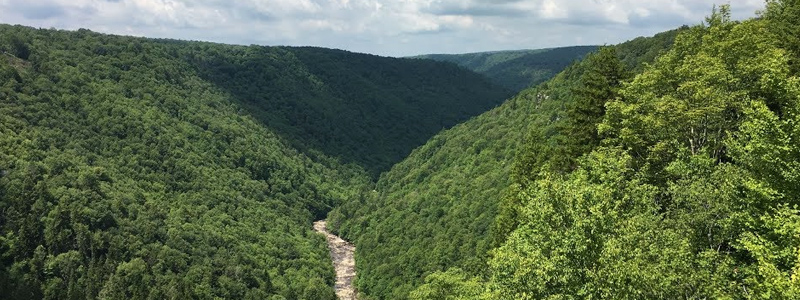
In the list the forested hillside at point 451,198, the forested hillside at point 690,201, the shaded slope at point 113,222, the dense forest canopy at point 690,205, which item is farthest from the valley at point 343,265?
the dense forest canopy at point 690,205

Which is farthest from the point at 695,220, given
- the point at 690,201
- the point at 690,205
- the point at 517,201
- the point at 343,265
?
the point at 343,265

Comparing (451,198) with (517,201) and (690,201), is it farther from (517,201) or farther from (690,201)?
(690,201)

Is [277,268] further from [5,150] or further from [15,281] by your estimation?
[5,150]

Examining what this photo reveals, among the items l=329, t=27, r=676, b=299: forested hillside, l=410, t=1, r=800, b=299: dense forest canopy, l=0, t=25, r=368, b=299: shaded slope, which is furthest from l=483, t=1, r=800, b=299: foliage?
l=0, t=25, r=368, b=299: shaded slope

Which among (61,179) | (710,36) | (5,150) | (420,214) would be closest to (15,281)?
(61,179)

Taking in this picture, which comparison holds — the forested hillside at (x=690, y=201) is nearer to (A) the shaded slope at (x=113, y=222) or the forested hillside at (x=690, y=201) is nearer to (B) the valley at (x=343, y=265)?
(B) the valley at (x=343, y=265)

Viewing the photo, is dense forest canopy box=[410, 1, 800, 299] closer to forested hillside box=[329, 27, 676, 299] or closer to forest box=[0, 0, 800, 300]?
forest box=[0, 0, 800, 300]

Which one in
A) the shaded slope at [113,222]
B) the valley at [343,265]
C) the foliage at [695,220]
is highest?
the foliage at [695,220]
